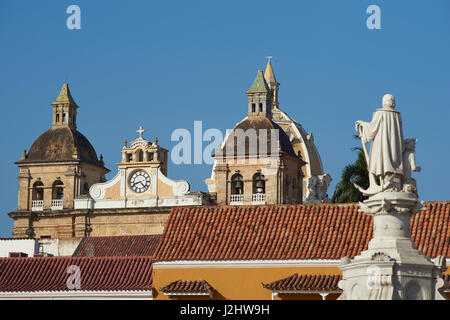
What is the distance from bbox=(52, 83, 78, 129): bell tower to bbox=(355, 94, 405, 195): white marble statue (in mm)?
58587

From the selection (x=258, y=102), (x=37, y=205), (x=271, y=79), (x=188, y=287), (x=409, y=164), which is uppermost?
(x=271, y=79)

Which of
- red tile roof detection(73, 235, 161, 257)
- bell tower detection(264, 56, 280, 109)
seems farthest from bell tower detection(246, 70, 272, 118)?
bell tower detection(264, 56, 280, 109)

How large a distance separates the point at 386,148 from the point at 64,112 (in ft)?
195

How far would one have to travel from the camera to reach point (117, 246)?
181 ft

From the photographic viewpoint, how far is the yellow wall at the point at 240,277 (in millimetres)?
31375

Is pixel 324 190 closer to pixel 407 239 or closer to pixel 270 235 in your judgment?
pixel 270 235

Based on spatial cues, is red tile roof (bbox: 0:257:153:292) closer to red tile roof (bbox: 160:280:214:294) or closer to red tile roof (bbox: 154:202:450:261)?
red tile roof (bbox: 154:202:450:261)

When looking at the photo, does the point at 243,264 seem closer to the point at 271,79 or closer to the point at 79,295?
the point at 79,295

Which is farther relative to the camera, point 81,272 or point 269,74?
point 269,74

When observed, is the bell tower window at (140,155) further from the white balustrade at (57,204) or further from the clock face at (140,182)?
the white balustrade at (57,204)

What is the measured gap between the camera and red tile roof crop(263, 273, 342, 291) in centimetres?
3027

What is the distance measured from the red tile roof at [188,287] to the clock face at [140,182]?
3880 centimetres

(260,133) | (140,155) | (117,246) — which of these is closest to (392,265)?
(117,246)

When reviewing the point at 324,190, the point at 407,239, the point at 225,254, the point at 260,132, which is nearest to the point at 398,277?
the point at 407,239
